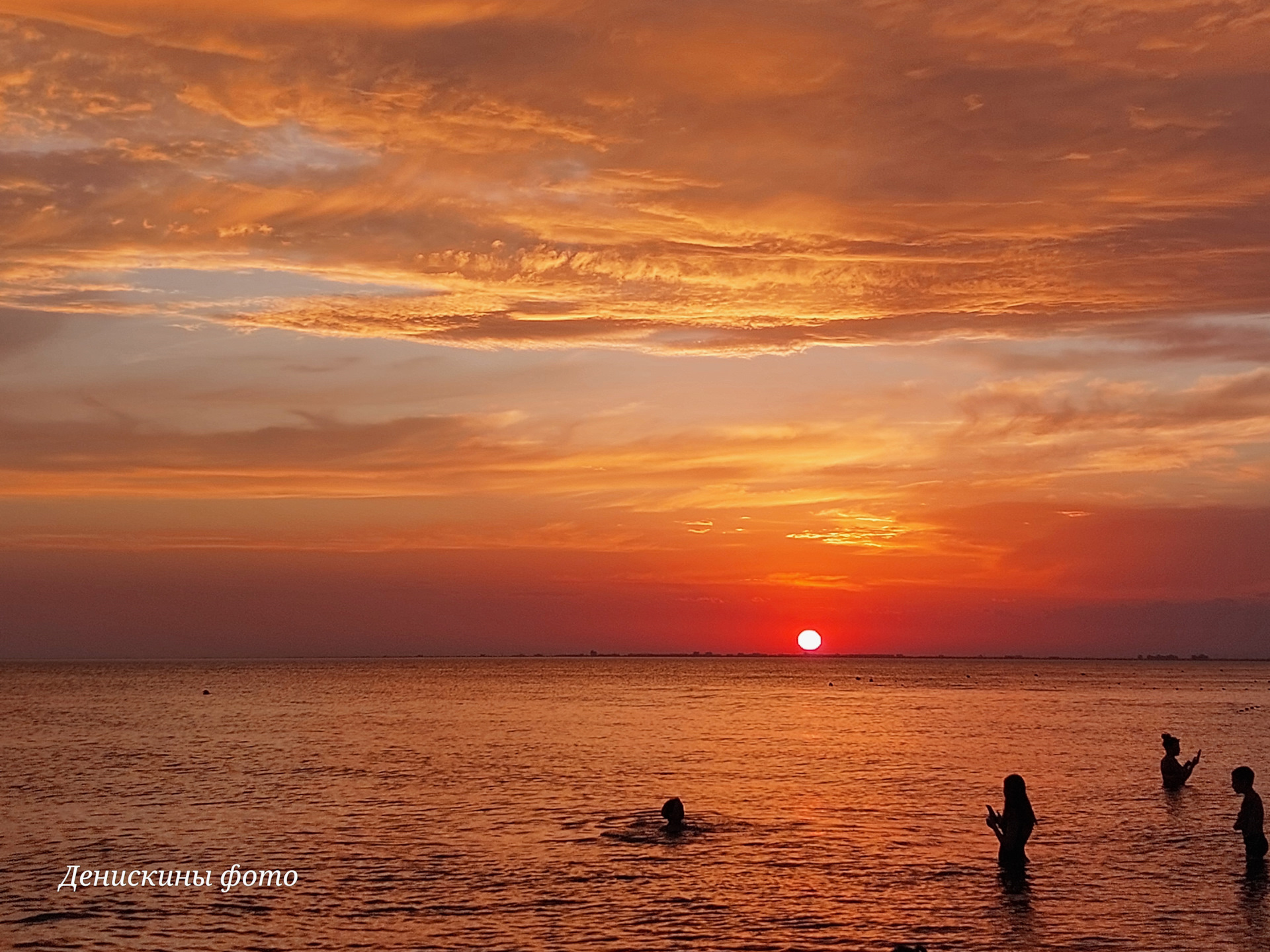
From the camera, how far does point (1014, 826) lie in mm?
31188

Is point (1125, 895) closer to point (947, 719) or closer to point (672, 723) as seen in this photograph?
point (672, 723)

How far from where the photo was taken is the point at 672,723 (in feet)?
335

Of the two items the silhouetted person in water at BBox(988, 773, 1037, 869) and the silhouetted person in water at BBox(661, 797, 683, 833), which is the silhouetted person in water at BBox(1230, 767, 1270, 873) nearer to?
the silhouetted person in water at BBox(988, 773, 1037, 869)

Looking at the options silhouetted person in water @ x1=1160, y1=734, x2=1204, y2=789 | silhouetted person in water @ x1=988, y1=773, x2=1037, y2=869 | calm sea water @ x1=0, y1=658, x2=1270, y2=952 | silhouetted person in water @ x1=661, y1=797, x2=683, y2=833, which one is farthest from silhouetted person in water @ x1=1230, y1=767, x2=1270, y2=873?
silhouetted person in water @ x1=1160, y1=734, x2=1204, y2=789

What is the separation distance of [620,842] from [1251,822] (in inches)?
702

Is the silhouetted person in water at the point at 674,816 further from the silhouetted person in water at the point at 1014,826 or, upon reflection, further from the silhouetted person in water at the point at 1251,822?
the silhouetted person in water at the point at 1251,822

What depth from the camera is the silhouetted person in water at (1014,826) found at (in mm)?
30797

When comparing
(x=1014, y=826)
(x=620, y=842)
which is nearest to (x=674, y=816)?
(x=620, y=842)

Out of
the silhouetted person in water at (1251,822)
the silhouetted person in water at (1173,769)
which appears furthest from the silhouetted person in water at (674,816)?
the silhouetted person in water at (1173,769)

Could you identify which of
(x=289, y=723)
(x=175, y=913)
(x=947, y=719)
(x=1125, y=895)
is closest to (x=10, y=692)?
(x=289, y=723)

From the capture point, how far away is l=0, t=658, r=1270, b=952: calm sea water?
27141 millimetres

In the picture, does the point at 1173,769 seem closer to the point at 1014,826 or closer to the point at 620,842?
the point at 1014,826

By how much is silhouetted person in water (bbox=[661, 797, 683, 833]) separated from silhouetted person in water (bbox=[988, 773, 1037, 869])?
11002mm

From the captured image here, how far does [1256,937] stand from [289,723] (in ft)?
293
